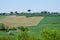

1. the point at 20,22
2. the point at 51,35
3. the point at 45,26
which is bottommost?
the point at 20,22

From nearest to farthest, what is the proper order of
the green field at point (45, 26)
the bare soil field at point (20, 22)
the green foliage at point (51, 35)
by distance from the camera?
the green foliage at point (51, 35) < the green field at point (45, 26) < the bare soil field at point (20, 22)

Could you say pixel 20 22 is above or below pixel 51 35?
below

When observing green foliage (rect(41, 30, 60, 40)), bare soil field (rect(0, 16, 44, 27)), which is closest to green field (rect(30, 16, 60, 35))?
bare soil field (rect(0, 16, 44, 27))

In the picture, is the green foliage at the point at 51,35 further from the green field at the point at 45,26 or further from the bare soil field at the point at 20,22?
the bare soil field at the point at 20,22

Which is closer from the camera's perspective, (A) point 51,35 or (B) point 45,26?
(A) point 51,35

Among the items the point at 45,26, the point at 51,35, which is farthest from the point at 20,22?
the point at 51,35

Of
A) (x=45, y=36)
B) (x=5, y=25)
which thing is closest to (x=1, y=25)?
(x=5, y=25)

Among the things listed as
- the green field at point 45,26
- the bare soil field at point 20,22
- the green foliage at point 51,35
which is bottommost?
the bare soil field at point 20,22

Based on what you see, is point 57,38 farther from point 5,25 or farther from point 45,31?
point 5,25

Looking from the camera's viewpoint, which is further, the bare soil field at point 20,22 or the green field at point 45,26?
the bare soil field at point 20,22

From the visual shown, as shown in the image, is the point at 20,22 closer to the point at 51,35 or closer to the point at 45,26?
the point at 45,26

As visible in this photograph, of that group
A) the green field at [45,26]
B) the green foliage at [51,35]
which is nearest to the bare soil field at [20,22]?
the green field at [45,26]
